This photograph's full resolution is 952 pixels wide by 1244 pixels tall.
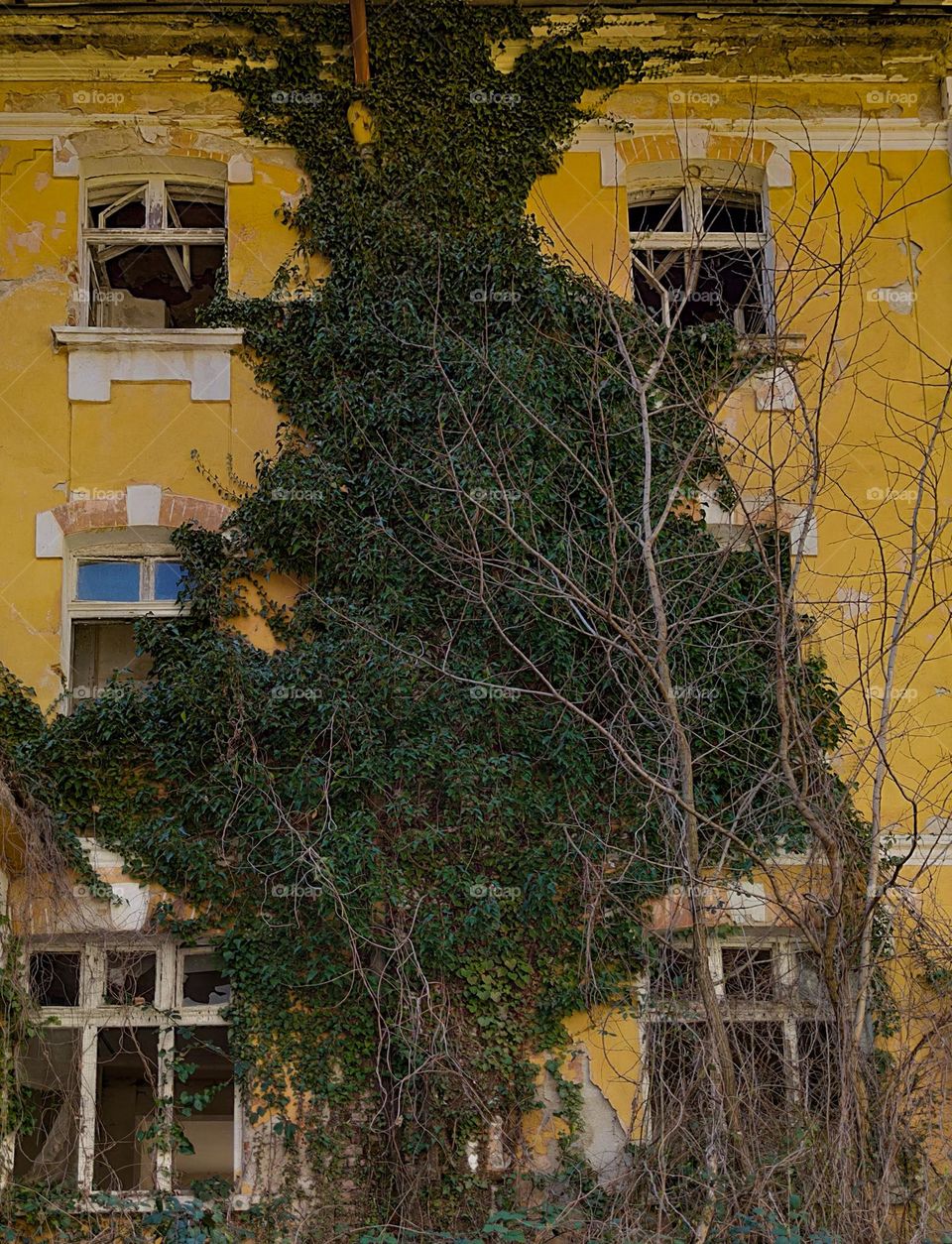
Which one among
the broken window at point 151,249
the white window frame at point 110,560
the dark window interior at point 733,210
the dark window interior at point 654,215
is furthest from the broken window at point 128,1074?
the dark window interior at point 733,210

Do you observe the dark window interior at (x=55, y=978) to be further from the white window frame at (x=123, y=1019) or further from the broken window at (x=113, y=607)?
the broken window at (x=113, y=607)

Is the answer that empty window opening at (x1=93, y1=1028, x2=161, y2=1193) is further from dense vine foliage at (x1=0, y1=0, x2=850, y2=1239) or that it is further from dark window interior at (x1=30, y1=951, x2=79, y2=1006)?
dense vine foliage at (x1=0, y1=0, x2=850, y2=1239)

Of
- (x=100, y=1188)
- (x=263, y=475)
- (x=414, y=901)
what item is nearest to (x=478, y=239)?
(x=263, y=475)

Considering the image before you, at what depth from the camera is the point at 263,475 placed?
429 inches

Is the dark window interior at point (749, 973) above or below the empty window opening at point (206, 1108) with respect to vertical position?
above

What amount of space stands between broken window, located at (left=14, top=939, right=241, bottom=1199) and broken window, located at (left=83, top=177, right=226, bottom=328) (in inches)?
199

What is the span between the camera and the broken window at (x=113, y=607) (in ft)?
36.2

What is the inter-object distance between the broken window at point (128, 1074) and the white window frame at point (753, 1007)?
286 cm

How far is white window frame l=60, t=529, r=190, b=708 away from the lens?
10984 millimetres


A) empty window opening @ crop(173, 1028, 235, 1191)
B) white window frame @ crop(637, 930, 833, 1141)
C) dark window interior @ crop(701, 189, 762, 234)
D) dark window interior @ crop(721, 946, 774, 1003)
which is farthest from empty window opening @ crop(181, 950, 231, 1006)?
dark window interior @ crop(701, 189, 762, 234)

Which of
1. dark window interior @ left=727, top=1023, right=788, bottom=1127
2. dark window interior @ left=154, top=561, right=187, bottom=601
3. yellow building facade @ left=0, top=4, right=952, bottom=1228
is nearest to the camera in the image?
dark window interior @ left=727, top=1023, right=788, bottom=1127

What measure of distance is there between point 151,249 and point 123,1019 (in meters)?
6.11

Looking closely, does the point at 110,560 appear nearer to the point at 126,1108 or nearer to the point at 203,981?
the point at 203,981

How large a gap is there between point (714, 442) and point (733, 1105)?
13.9 ft
